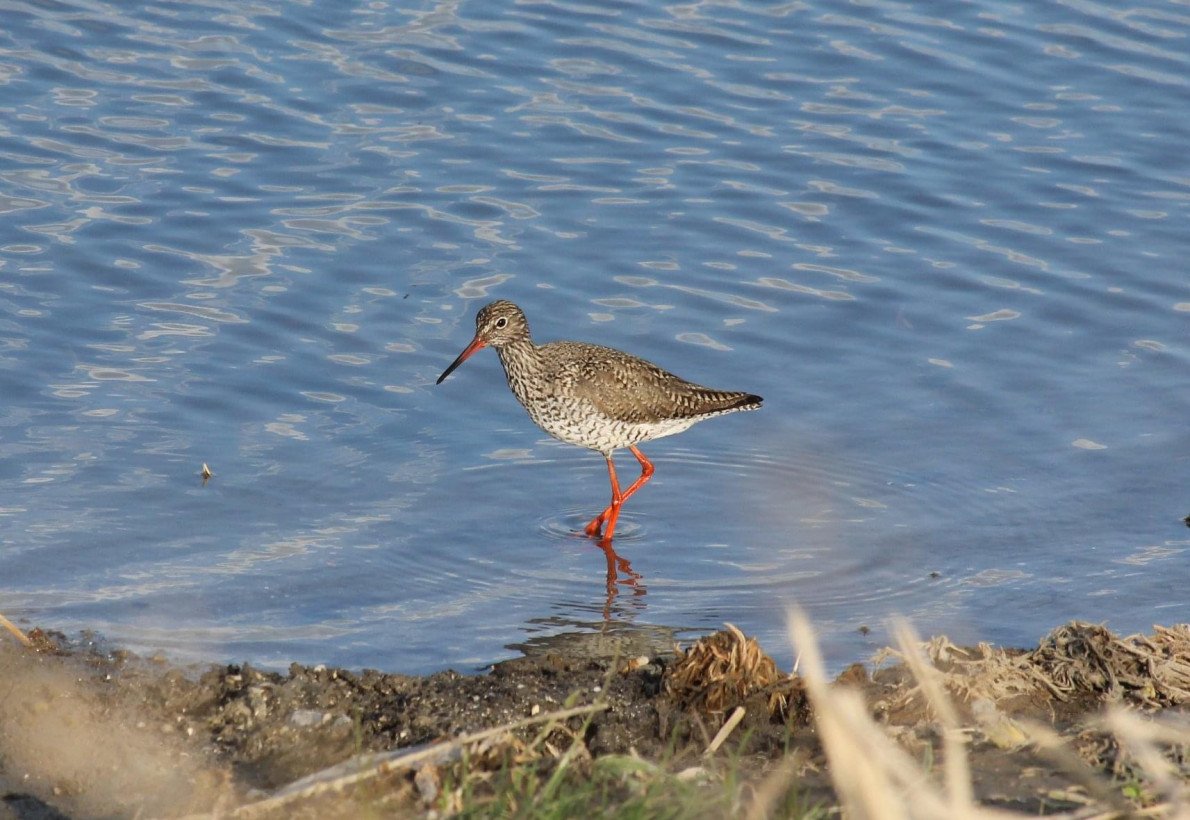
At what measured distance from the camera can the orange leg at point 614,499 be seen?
945cm

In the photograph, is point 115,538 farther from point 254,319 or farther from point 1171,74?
point 1171,74

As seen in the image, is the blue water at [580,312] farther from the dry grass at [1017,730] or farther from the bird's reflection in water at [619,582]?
the dry grass at [1017,730]

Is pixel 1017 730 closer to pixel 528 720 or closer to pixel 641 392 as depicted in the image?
pixel 528 720

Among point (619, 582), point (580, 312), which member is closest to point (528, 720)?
point (619, 582)

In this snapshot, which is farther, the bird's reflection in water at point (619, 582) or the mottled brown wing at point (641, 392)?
the mottled brown wing at point (641, 392)

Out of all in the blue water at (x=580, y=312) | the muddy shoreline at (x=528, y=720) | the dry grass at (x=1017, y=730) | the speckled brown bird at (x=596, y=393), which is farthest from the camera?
the speckled brown bird at (x=596, y=393)

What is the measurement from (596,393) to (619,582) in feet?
4.80

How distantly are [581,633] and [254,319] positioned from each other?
13.6ft

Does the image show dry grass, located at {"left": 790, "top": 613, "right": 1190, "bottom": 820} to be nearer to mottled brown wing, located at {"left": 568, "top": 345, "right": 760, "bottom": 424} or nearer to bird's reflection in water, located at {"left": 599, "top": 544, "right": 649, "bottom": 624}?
bird's reflection in water, located at {"left": 599, "top": 544, "right": 649, "bottom": 624}

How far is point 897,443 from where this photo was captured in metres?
10.4

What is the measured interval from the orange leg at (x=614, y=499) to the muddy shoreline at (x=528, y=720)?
227cm

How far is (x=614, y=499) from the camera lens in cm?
979

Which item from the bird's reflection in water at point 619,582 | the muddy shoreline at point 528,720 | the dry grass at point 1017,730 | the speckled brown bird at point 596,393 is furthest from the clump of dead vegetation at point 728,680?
the speckled brown bird at point 596,393

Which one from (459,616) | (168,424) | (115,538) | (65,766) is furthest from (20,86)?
(65,766)
